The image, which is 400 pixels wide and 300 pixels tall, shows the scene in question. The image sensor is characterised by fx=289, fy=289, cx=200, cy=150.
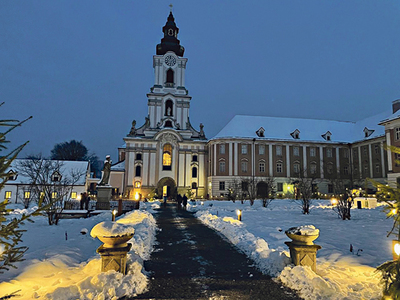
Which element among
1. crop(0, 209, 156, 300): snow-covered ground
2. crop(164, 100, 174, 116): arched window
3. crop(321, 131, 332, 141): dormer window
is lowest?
crop(0, 209, 156, 300): snow-covered ground

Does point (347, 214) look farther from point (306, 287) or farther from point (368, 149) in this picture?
point (368, 149)

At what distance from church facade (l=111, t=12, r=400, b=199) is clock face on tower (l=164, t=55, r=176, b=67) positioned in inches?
19.6

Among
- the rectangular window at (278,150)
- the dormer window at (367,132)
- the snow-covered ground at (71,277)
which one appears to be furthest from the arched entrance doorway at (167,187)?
the snow-covered ground at (71,277)

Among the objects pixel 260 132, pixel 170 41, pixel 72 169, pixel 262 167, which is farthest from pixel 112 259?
pixel 170 41

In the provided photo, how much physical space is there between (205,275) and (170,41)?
51570 mm

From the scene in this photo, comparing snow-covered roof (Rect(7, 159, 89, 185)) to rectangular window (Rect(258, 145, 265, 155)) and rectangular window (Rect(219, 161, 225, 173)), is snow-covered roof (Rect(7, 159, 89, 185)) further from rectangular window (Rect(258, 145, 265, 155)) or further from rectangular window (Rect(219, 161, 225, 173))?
rectangular window (Rect(258, 145, 265, 155))

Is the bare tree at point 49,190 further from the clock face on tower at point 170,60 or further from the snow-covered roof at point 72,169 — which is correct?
the clock face on tower at point 170,60

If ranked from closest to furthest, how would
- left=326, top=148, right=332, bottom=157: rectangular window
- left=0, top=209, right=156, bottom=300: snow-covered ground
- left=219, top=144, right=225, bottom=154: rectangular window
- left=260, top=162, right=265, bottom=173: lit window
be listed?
Result: left=0, top=209, right=156, bottom=300: snow-covered ground
left=219, top=144, right=225, bottom=154: rectangular window
left=260, top=162, right=265, bottom=173: lit window
left=326, top=148, right=332, bottom=157: rectangular window

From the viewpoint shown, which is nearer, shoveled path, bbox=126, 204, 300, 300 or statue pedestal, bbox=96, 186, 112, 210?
shoveled path, bbox=126, 204, 300, 300

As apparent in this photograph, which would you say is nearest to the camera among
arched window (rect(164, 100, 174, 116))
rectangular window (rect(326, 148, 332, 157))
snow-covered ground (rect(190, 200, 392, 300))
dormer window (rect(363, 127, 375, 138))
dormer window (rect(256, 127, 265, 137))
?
snow-covered ground (rect(190, 200, 392, 300))

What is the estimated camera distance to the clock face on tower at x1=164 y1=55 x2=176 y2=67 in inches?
1988

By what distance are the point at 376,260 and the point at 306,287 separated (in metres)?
Result: 3.39

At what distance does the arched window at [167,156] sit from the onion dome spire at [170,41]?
57.4 feet

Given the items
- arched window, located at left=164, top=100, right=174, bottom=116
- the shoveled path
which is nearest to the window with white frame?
arched window, located at left=164, top=100, right=174, bottom=116
